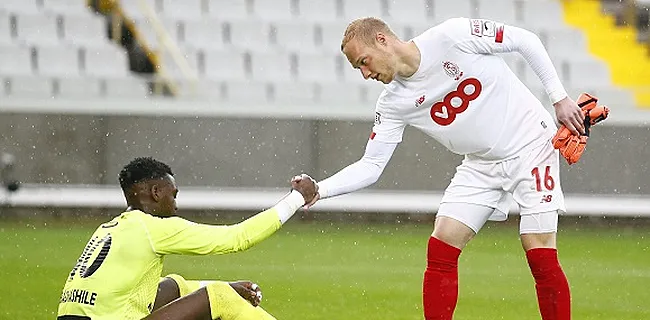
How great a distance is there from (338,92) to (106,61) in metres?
3.00

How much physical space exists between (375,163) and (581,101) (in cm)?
100

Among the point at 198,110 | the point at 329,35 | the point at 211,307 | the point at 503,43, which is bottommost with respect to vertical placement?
the point at 198,110

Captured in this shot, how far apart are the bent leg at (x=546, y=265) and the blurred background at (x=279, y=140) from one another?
8.49 ft

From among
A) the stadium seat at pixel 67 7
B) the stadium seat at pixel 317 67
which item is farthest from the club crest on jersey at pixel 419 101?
the stadium seat at pixel 67 7

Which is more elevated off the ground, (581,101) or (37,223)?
(581,101)

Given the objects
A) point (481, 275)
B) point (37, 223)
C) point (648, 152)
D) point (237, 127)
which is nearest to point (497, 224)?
point (648, 152)

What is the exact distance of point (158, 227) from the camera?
4797mm

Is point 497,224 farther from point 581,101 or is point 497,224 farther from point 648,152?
point 581,101

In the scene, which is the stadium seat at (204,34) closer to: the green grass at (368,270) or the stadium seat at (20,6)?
the stadium seat at (20,6)

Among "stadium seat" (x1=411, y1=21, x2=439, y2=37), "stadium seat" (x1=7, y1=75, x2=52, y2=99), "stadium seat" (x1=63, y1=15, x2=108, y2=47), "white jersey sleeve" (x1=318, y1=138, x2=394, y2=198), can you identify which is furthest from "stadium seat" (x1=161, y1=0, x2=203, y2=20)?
"white jersey sleeve" (x1=318, y1=138, x2=394, y2=198)

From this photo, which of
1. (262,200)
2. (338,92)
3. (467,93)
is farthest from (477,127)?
(338,92)

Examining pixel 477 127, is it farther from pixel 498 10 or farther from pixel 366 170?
pixel 498 10

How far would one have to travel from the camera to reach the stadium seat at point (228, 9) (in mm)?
16656

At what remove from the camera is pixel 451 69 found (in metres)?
5.63
